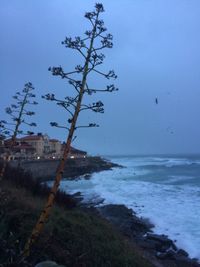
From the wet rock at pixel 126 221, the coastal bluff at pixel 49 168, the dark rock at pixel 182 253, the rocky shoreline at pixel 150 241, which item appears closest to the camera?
the rocky shoreline at pixel 150 241

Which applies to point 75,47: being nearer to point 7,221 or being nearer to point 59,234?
point 7,221

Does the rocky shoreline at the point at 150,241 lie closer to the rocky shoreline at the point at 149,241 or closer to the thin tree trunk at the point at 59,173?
the rocky shoreline at the point at 149,241

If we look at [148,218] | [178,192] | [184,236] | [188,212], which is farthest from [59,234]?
[178,192]

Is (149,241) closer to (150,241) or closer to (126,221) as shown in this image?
(150,241)

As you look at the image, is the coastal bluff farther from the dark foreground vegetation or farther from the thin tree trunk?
the thin tree trunk

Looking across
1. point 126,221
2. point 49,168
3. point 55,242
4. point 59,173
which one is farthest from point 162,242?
point 49,168

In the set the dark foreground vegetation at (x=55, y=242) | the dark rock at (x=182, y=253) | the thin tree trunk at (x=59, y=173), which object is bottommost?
the dark rock at (x=182, y=253)

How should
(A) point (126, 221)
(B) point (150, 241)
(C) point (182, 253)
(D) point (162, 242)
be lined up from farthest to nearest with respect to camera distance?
(A) point (126, 221), (B) point (150, 241), (D) point (162, 242), (C) point (182, 253)

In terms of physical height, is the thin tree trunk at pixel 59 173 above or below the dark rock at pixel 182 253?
above

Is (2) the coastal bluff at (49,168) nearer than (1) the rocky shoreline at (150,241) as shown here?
No

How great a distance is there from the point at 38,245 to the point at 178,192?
2933 centimetres

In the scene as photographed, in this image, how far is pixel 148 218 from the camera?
2456 cm

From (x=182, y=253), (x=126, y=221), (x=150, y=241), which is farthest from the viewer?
(x=126, y=221)

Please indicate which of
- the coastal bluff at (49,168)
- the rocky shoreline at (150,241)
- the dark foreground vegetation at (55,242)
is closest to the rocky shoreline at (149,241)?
the rocky shoreline at (150,241)
